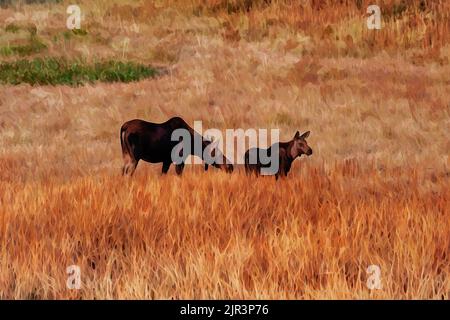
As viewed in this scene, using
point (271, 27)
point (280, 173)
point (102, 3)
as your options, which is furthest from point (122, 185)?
point (102, 3)

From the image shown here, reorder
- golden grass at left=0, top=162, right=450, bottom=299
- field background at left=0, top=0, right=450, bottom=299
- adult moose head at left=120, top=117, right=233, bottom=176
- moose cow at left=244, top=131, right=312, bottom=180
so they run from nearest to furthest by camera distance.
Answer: golden grass at left=0, top=162, right=450, bottom=299 → field background at left=0, top=0, right=450, bottom=299 → adult moose head at left=120, top=117, right=233, bottom=176 → moose cow at left=244, top=131, right=312, bottom=180

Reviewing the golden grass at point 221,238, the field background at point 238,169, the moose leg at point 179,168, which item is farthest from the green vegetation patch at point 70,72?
the golden grass at point 221,238

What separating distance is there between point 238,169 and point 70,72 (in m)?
7.12

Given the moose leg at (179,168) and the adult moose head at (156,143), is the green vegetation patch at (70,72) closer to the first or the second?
the adult moose head at (156,143)

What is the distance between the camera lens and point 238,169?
832 cm

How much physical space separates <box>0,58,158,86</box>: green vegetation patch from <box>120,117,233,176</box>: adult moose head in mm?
6218

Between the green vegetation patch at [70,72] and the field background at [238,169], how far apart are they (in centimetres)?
39

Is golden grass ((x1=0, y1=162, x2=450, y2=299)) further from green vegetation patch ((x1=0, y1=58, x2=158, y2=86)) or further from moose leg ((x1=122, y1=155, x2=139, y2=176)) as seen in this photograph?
green vegetation patch ((x1=0, y1=58, x2=158, y2=86))

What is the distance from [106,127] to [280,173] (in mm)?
3982

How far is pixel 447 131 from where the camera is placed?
10.9 m

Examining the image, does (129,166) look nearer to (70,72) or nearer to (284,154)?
(284,154)

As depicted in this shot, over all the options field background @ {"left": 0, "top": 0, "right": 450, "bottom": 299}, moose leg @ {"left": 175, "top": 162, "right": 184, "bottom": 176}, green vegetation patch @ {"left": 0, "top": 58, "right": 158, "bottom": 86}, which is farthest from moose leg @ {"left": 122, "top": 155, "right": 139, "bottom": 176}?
green vegetation patch @ {"left": 0, "top": 58, "right": 158, "bottom": 86}

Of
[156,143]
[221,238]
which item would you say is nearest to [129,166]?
[156,143]

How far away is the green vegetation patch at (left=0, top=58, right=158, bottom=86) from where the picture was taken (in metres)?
14.4
